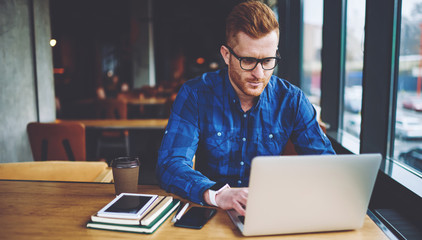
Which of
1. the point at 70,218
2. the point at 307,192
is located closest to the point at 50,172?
the point at 70,218

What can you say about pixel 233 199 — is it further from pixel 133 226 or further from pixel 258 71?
pixel 258 71

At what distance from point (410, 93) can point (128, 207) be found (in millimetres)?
2127

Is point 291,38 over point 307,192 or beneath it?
over

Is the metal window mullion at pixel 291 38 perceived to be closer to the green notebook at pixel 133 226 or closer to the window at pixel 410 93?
the window at pixel 410 93

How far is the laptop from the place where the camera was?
0.90 metres

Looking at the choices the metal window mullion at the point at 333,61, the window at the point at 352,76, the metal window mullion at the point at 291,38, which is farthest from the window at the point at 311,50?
the window at the point at 352,76

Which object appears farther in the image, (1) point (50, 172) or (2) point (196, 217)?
(1) point (50, 172)

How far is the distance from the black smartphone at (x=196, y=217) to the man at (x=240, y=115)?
21 cm

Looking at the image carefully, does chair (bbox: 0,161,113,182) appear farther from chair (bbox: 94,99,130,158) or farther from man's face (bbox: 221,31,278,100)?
chair (bbox: 94,99,130,158)

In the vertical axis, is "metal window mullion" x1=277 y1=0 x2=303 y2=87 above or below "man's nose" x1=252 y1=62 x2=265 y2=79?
above

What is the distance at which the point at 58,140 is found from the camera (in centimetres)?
266

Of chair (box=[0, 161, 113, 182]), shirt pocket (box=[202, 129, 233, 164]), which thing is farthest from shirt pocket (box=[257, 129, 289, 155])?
chair (box=[0, 161, 113, 182])

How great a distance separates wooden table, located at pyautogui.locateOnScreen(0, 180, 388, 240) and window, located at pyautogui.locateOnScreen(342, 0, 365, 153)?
225 centimetres

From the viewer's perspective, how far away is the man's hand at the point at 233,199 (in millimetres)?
1083
